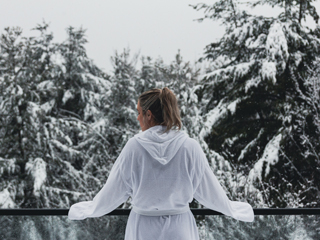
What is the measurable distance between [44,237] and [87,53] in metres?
11.1

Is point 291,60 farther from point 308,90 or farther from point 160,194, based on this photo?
point 160,194

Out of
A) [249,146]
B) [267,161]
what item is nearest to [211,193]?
[267,161]

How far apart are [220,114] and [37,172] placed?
4450 millimetres

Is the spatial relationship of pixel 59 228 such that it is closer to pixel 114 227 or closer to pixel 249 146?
pixel 114 227

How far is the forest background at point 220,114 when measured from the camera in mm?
7621

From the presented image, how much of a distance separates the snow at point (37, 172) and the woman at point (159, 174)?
7.27 m

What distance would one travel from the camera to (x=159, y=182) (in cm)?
124

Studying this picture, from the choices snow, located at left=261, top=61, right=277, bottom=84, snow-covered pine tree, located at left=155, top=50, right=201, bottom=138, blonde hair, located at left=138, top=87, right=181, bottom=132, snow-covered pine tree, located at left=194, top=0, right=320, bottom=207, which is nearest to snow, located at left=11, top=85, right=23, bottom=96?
snow-covered pine tree, located at left=155, top=50, right=201, bottom=138

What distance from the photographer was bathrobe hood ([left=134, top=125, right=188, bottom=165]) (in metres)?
1.24

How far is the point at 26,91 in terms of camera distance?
9273 mm

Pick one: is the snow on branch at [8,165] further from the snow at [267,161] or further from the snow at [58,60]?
the snow at [267,161]

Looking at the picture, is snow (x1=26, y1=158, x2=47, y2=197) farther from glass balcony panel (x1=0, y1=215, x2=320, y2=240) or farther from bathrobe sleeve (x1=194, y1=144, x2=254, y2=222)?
bathrobe sleeve (x1=194, y1=144, x2=254, y2=222)

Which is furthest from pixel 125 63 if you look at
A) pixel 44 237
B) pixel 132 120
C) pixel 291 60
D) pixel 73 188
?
pixel 44 237

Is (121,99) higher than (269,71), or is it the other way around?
(121,99)
